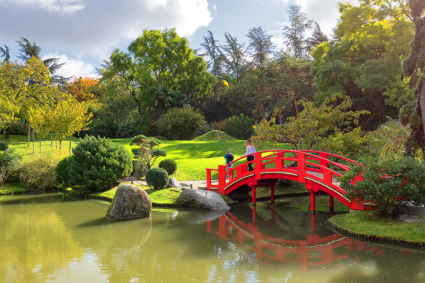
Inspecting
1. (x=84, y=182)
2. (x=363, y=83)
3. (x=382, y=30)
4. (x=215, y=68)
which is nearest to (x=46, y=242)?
(x=84, y=182)

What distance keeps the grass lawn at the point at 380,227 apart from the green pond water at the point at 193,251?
0.39 m

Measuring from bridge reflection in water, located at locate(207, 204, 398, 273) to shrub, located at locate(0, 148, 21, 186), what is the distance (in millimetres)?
11940

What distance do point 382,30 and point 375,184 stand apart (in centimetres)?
1996

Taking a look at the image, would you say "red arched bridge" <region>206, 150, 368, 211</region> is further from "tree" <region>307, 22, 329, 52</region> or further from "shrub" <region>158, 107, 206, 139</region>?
"tree" <region>307, 22, 329, 52</region>

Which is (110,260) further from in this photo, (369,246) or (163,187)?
(163,187)

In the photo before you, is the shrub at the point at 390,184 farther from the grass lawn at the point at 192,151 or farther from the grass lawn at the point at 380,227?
the grass lawn at the point at 192,151

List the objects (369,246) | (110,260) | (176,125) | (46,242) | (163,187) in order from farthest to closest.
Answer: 1. (176,125)
2. (163,187)
3. (46,242)
4. (369,246)
5. (110,260)

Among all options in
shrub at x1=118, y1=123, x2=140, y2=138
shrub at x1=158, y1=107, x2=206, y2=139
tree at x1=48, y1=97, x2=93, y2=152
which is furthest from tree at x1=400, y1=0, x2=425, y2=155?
shrub at x1=118, y1=123, x2=140, y2=138

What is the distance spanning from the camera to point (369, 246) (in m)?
8.57

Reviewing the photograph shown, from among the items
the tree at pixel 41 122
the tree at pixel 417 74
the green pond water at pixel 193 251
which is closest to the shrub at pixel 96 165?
the green pond water at pixel 193 251

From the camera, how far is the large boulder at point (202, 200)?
45.7ft

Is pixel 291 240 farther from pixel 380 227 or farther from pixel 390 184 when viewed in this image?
pixel 390 184

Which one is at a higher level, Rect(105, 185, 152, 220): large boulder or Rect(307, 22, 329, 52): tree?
Rect(307, 22, 329, 52): tree

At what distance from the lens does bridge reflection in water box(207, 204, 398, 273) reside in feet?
25.4
